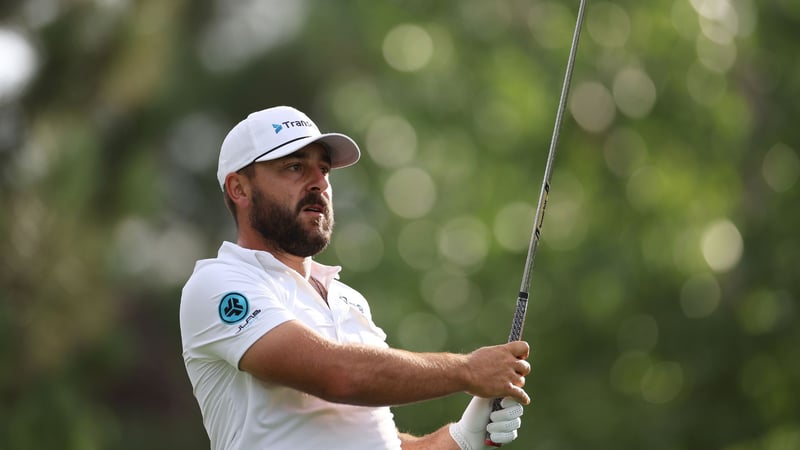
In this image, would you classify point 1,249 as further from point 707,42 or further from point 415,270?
point 707,42

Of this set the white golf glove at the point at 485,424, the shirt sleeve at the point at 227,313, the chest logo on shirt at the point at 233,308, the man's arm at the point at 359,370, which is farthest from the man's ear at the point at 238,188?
the white golf glove at the point at 485,424

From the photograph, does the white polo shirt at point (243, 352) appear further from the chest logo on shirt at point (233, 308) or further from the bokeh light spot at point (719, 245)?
the bokeh light spot at point (719, 245)

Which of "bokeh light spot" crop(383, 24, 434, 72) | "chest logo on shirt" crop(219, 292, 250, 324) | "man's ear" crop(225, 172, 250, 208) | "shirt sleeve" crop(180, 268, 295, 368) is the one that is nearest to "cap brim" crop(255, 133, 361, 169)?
"man's ear" crop(225, 172, 250, 208)

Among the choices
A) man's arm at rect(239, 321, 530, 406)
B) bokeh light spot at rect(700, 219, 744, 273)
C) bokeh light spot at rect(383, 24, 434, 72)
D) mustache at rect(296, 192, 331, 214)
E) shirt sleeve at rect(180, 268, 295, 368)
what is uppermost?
bokeh light spot at rect(383, 24, 434, 72)

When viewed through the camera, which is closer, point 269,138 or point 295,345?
point 295,345

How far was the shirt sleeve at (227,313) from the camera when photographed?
4.27 m

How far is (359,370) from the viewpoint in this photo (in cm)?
425

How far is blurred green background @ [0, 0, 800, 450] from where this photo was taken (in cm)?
1469

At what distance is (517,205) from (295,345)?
600 inches

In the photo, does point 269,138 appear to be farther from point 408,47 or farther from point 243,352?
point 408,47

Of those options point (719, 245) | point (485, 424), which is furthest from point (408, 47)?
point (485, 424)

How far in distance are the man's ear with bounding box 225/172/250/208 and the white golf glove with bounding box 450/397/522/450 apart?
39.4 inches

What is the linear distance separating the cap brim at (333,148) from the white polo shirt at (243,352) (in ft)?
1.10

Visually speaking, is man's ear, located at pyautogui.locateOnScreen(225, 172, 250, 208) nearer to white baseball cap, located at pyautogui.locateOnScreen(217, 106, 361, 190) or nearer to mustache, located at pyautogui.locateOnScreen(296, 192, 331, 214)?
white baseball cap, located at pyautogui.locateOnScreen(217, 106, 361, 190)
